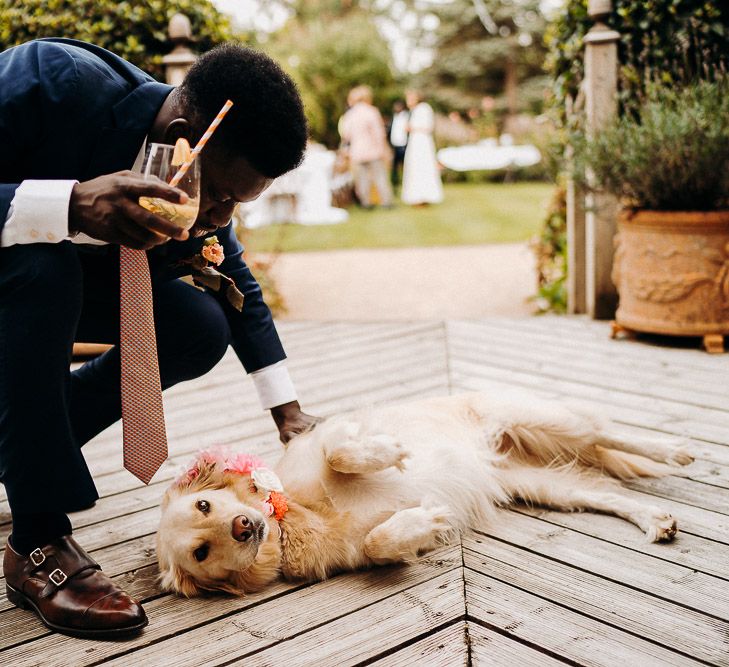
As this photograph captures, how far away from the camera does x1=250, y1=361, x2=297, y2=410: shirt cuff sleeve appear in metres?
2.31

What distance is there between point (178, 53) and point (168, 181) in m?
3.46

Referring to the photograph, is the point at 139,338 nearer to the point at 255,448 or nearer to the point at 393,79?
the point at 255,448

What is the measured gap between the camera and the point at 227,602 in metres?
1.85

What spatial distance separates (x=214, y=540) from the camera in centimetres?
180

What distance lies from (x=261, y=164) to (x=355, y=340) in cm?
276

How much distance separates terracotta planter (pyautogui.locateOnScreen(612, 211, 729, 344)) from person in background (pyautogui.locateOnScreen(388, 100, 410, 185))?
38.7ft

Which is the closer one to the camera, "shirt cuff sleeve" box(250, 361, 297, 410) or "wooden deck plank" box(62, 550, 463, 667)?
"wooden deck plank" box(62, 550, 463, 667)

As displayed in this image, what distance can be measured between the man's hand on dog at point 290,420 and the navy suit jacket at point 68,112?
815 mm

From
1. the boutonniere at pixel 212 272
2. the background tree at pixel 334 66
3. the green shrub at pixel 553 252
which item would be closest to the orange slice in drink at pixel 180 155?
the boutonniere at pixel 212 272

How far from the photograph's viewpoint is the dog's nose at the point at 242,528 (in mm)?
1780

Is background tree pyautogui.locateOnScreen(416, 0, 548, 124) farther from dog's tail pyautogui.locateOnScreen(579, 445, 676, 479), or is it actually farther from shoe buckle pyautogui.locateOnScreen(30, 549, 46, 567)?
shoe buckle pyautogui.locateOnScreen(30, 549, 46, 567)

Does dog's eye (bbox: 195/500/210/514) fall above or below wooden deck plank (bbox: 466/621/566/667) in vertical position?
above

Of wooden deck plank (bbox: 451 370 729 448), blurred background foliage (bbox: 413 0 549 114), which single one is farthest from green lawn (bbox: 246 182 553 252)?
blurred background foliage (bbox: 413 0 549 114)

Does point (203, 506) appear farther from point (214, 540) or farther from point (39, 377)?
point (39, 377)
